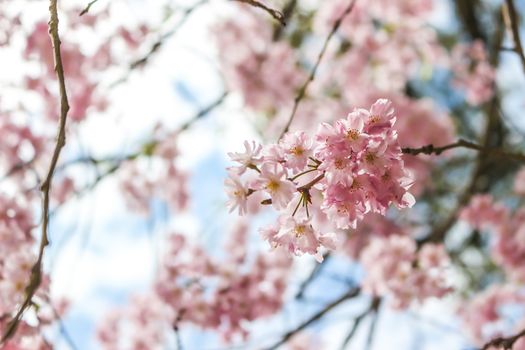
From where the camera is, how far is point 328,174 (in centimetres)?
109

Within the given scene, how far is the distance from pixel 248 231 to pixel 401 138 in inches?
55.4

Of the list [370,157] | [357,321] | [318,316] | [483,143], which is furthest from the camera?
[483,143]

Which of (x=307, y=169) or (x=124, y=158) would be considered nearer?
(x=307, y=169)

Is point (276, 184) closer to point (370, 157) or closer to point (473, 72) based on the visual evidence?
point (370, 157)

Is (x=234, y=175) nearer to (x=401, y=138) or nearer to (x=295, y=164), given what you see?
(x=295, y=164)

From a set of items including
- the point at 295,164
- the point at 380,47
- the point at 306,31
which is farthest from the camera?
the point at 306,31

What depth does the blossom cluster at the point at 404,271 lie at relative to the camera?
2.60 meters

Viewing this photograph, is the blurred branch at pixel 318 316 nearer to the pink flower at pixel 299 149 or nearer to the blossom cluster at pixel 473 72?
the pink flower at pixel 299 149

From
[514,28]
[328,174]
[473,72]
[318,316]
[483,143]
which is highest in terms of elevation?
[473,72]

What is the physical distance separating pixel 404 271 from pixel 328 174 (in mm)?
1759

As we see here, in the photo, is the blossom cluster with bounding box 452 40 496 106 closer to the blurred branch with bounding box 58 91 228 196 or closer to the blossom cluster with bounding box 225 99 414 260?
the blurred branch with bounding box 58 91 228 196

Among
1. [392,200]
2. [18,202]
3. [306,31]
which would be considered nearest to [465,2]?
[306,31]

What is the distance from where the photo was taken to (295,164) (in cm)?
111

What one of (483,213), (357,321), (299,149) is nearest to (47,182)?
(299,149)
